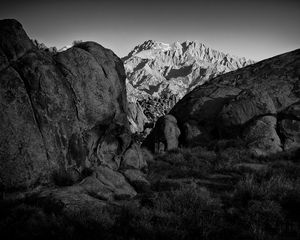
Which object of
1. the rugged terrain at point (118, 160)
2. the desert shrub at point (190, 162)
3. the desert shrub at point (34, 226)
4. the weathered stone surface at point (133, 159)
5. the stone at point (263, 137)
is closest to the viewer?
the desert shrub at point (34, 226)

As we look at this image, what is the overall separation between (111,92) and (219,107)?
29.8ft

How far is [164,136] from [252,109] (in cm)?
604

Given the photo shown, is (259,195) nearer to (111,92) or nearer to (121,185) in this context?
(121,185)

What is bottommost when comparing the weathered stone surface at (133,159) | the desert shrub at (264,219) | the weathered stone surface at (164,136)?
the desert shrub at (264,219)

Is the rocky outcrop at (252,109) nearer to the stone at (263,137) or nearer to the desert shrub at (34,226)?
the stone at (263,137)

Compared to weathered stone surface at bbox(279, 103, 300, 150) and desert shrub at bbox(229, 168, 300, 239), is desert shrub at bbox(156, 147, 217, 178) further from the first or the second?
weathered stone surface at bbox(279, 103, 300, 150)

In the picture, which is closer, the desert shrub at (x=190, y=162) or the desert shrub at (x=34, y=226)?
the desert shrub at (x=34, y=226)

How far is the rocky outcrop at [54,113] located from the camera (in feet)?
28.8

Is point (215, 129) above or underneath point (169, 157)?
above

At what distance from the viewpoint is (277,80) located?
1966cm

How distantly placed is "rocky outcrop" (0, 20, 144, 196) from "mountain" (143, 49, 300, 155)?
596 cm

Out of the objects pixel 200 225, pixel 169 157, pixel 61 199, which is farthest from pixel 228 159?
pixel 61 199

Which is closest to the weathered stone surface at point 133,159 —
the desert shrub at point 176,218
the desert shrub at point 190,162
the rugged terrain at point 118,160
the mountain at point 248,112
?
the rugged terrain at point 118,160

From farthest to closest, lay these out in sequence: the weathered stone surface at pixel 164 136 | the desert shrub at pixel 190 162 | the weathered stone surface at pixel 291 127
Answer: the weathered stone surface at pixel 164 136 < the weathered stone surface at pixel 291 127 < the desert shrub at pixel 190 162
